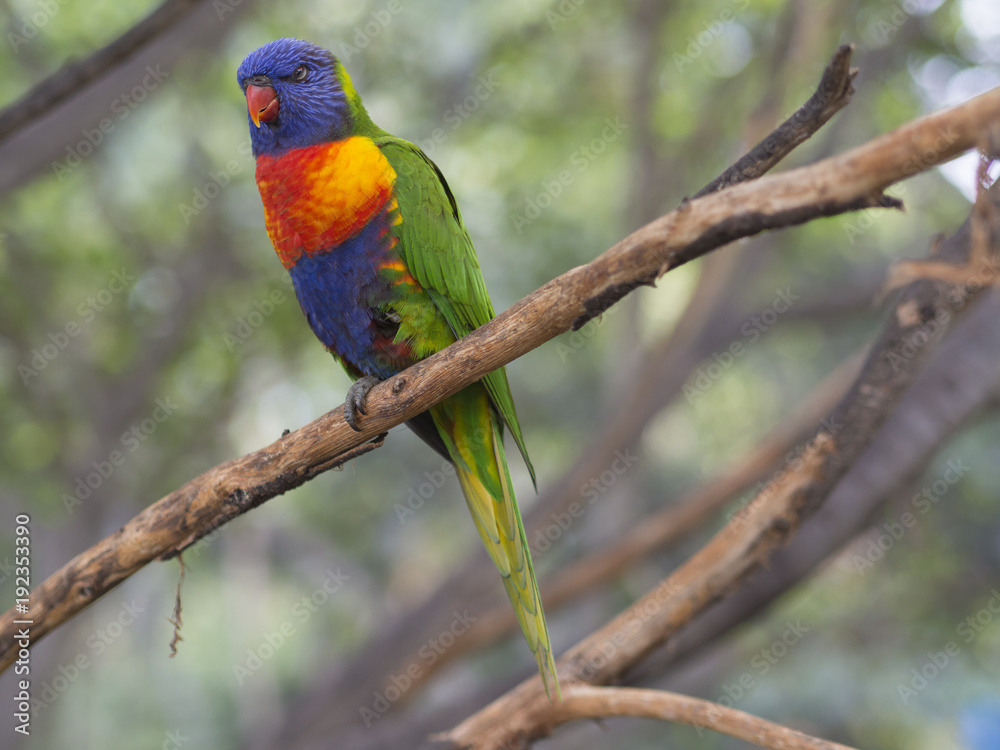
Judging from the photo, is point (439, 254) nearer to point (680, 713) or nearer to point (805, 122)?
point (805, 122)

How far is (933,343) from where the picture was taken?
260 cm

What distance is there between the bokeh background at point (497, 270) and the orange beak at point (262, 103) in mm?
2106

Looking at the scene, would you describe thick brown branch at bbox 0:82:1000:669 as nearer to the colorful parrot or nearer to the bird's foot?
the bird's foot

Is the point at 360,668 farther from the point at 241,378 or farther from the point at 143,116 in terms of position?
the point at 143,116

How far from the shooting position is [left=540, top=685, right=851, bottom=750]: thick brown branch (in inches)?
85.1

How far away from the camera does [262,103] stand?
291 cm

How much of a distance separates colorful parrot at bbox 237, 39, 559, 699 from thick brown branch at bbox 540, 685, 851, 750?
16 cm

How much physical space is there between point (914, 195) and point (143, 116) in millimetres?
7400

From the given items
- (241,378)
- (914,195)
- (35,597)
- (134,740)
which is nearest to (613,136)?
(914,195)

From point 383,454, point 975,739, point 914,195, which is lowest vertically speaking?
point 975,739


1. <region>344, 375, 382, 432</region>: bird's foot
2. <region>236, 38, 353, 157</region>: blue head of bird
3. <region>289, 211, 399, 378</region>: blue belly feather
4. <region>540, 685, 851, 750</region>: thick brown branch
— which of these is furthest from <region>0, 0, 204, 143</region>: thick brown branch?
<region>540, 685, 851, 750</region>: thick brown branch

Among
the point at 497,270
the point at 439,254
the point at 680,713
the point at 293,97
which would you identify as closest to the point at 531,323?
the point at 439,254

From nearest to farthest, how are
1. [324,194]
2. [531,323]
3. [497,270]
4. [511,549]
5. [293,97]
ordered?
1. [531,323]
2. [324,194]
3. [511,549]
4. [293,97]
5. [497,270]

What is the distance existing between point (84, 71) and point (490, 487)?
86.3 inches
